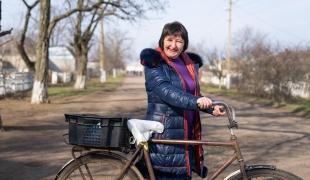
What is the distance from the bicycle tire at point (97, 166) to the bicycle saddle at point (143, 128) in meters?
0.28

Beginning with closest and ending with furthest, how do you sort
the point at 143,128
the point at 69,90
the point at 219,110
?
the point at 219,110 < the point at 143,128 < the point at 69,90

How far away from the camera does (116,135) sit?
4.21 m

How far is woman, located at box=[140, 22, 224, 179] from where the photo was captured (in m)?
4.31

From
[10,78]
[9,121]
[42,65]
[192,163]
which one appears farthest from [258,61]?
[192,163]

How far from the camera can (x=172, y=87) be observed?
13.9ft

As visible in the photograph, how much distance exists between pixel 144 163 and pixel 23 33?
2847 cm

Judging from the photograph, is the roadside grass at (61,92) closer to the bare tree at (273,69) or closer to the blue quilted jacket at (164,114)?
the bare tree at (273,69)

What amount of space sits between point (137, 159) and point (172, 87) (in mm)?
682

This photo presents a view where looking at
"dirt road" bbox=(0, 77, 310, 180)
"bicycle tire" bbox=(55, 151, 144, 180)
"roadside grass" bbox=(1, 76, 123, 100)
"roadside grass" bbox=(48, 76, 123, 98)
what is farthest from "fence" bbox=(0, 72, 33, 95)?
"bicycle tire" bbox=(55, 151, 144, 180)

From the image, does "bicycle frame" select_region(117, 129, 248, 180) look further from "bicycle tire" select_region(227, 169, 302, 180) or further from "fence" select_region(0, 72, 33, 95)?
"fence" select_region(0, 72, 33, 95)

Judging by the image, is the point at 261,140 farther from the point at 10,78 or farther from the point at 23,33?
the point at 23,33

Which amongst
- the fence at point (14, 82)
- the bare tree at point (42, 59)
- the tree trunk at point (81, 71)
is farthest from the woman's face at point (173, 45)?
the tree trunk at point (81, 71)

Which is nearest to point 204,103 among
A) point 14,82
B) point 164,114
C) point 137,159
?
point 164,114

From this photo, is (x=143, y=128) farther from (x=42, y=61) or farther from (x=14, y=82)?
(x=14, y=82)
